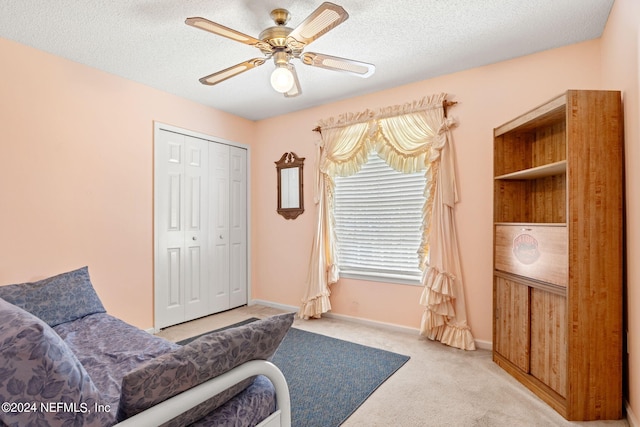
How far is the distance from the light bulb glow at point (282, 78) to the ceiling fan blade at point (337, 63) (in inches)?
6.5

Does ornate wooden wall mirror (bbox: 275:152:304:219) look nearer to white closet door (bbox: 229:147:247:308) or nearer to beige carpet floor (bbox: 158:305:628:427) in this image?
white closet door (bbox: 229:147:247:308)

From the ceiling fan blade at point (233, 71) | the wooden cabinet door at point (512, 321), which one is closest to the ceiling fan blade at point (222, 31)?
the ceiling fan blade at point (233, 71)

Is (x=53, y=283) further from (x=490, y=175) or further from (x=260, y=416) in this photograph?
(x=490, y=175)

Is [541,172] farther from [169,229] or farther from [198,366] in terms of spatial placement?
[169,229]

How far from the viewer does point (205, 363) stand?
1.01 meters

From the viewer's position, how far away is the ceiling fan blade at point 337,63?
6.91 feet

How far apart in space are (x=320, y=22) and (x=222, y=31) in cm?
56

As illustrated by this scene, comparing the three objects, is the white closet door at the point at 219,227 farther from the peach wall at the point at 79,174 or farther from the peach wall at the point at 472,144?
the peach wall at the point at 472,144

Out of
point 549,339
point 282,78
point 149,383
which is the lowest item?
point 549,339

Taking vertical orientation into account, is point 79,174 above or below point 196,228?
above

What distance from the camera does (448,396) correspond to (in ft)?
6.97

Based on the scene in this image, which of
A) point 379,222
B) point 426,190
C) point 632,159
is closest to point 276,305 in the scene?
point 379,222

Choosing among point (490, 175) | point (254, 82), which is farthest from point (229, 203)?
point (490, 175)

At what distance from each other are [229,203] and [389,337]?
2495 mm
